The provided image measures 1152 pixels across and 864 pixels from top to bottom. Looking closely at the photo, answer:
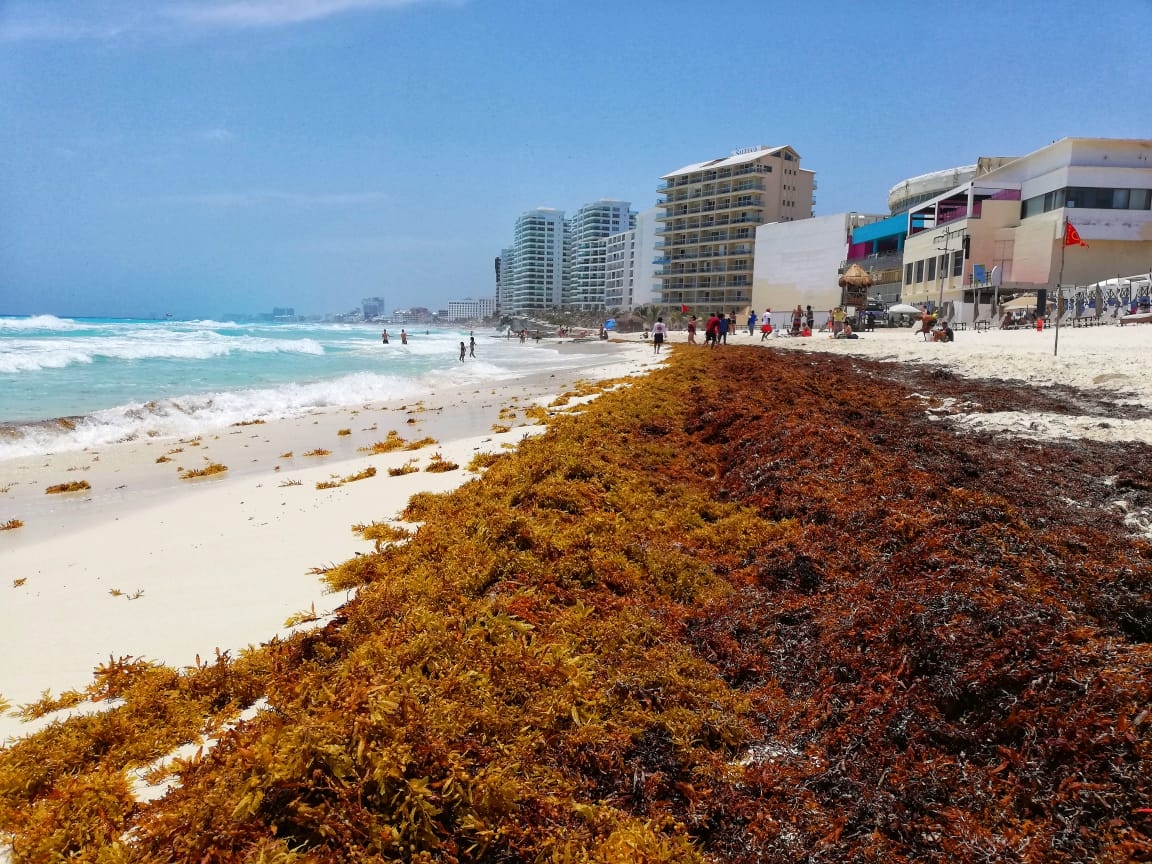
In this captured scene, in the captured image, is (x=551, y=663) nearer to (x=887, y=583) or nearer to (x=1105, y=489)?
(x=887, y=583)

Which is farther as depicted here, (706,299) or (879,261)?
(706,299)

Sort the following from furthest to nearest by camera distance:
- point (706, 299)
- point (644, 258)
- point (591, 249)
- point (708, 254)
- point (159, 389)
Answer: point (591, 249)
point (644, 258)
point (708, 254)
point (706, 299)
point (159, 389)

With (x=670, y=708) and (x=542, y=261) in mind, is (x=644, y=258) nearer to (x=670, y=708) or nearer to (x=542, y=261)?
(x=542, y=261)

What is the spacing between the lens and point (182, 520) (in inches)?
252

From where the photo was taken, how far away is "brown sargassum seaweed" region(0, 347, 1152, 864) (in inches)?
77.2

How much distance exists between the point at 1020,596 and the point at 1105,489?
3.41m

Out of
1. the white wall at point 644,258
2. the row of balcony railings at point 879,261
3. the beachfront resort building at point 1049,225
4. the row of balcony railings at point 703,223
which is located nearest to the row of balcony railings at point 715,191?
the row of balcony railings at point 703,223

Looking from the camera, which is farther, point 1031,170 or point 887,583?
point 1031,170

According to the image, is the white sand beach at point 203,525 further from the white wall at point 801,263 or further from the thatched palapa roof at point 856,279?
the white wall at point 801,263

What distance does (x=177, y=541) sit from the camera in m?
5.68

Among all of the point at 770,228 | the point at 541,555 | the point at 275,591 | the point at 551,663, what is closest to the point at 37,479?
the point at 275,591

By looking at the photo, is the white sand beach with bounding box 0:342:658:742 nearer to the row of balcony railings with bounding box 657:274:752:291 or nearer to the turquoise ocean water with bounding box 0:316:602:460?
the turquoise ocean water with bounding box 0:316:602:460

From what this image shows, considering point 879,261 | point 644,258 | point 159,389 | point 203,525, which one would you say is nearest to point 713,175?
point 644,258

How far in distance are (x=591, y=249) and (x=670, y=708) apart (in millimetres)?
159449
